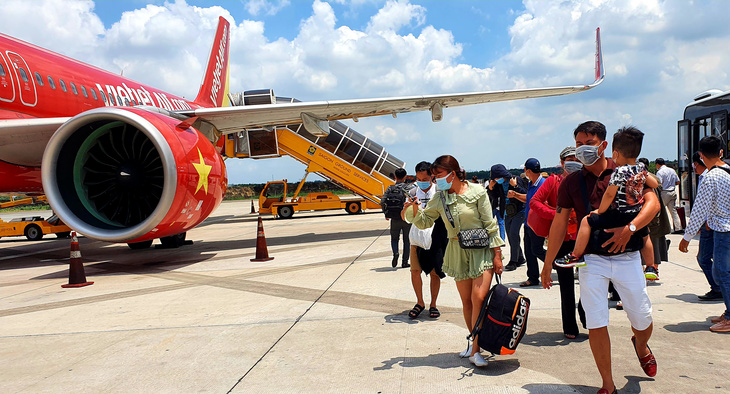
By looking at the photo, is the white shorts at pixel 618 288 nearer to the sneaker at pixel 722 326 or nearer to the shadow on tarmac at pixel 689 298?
the sneaker at pixel 722 326

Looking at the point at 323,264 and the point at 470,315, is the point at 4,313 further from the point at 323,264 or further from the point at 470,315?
the point at 470,315

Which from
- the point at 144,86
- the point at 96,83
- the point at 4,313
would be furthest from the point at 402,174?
the point at 144,86

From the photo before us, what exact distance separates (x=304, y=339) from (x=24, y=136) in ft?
22.2

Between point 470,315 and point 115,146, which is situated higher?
point 115,146

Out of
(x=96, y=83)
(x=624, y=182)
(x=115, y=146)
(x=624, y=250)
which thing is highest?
(x=96, y=83)

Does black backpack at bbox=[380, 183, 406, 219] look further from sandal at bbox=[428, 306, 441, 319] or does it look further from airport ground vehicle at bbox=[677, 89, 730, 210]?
airport ground vehicle at bbox=[677, 89, 730, 210]

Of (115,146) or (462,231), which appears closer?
(462,231)

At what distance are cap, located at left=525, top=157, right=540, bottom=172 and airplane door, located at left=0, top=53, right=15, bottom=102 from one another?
8.12 m

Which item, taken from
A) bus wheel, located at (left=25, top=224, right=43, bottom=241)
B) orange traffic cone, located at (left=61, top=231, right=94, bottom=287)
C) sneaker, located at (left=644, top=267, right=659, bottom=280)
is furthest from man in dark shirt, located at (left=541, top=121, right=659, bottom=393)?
bus wheel, located at (left=25, top=224, right=43, bottom=241)

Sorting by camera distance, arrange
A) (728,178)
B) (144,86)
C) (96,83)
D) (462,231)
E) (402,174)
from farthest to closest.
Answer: (144,86) < (96,83) < (402,174) < (728,178) < (462,231)

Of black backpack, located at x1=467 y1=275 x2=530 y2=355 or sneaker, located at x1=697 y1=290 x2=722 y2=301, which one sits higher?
black backpack, located at x1=467 y1=275 x2=530 y2=355

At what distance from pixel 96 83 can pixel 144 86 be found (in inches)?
127

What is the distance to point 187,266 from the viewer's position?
868 cm

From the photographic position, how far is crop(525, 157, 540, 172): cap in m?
6.08
